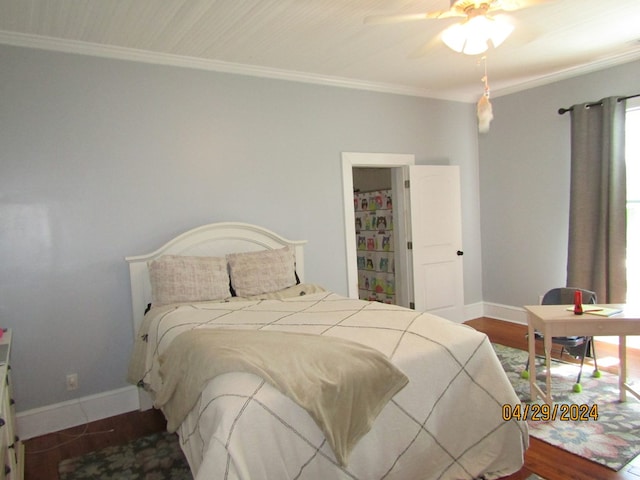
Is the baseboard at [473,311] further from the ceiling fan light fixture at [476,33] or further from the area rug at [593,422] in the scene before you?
the ceiling fan light fixture at [476,33]

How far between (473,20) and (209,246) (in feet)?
7.86

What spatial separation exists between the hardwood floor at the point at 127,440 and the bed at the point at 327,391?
190 millimetres

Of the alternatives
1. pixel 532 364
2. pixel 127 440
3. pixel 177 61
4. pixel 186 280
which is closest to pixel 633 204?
pixel 532 364

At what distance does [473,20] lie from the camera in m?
2.02

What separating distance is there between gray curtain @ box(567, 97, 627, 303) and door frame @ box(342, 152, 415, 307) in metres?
1.58

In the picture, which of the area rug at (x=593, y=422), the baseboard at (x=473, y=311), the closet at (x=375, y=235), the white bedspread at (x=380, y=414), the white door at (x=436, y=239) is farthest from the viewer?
the closet at (x=375, y=235)

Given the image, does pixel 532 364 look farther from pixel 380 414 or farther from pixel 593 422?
pixel 380 414

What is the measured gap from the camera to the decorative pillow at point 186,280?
9.78 ft

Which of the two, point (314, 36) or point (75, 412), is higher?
point (314, 36)

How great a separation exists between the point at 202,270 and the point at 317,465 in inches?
70.8

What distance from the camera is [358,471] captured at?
1.78 metres

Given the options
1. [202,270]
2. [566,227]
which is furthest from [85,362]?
[566,227]

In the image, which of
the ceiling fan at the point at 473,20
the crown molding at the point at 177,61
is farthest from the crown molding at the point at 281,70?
the ceiling fan at the point at 473,20

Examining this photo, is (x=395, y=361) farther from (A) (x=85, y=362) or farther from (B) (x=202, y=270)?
(A) (x=85, y=362)
